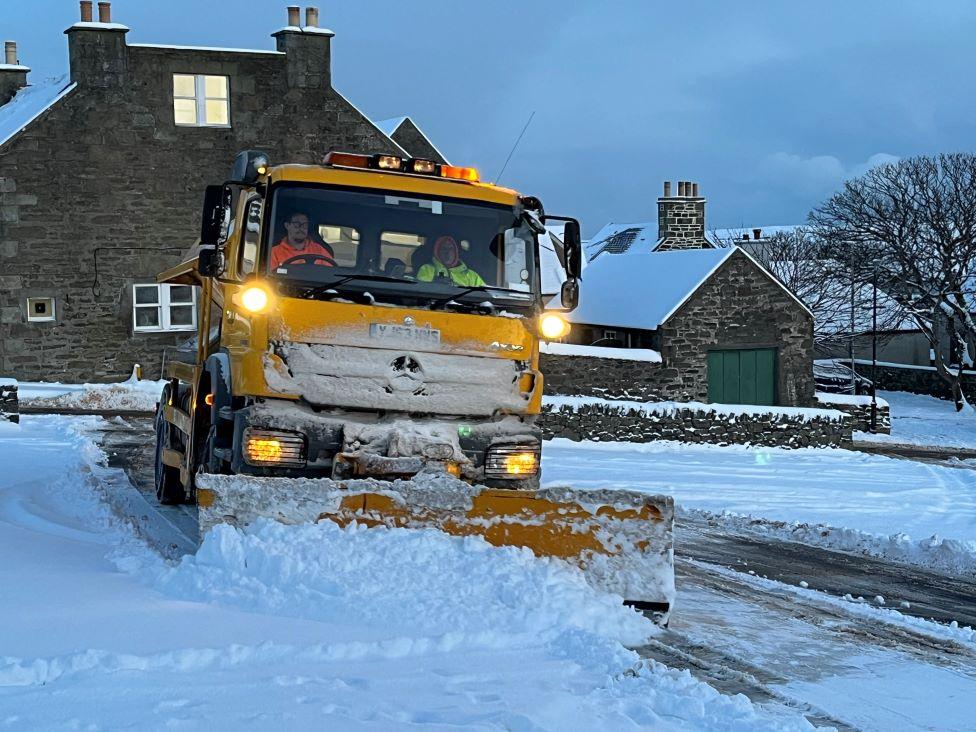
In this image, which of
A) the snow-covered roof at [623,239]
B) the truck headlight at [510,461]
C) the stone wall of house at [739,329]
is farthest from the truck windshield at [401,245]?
the snow-covered roof at [623,239]

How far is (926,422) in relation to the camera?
36594 mm

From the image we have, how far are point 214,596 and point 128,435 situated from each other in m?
12.4

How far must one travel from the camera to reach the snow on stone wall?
Result: 72.6 feet

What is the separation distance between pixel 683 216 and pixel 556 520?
37427mm

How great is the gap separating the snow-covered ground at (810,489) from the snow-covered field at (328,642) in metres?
5.70

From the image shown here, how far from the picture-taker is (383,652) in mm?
5910

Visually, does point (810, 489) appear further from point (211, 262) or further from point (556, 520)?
point (211, 262)

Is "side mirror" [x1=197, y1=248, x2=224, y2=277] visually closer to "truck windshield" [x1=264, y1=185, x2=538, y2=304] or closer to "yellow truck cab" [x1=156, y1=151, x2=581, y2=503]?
"yellow truck cab" [x1=156, y1=151, x2=581, y2=503]

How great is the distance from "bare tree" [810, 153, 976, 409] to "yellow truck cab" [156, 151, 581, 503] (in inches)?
1276

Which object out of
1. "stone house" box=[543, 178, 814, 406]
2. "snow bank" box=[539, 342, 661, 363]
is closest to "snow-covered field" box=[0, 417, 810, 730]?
"snow bank" box=[539, 342, 661, 363]

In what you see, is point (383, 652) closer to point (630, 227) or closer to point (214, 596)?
point (214, 596)

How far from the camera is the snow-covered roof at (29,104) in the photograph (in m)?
24.9

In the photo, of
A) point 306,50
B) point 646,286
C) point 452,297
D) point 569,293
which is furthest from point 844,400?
point 452,297

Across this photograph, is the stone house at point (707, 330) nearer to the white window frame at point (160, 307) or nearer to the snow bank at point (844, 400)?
the snow bank at point (844, 400)
